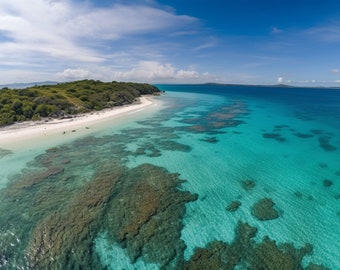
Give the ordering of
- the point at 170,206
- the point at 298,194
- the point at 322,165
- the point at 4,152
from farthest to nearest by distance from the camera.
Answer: the point at 4,152, the point at 322,165, the point at 298,194, the point at 170,206

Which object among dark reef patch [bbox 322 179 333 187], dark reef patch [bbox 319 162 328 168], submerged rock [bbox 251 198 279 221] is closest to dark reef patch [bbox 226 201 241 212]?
submerged rock [bbox 251 198 279 221]

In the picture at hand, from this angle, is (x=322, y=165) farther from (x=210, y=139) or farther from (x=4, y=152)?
(x=4, y=152)

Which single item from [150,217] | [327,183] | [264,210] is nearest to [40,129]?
[150,217]

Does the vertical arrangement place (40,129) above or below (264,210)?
above

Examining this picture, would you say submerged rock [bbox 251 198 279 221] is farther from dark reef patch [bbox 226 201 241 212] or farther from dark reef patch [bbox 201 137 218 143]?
dark reef patch [bbox 201 137 218 143]

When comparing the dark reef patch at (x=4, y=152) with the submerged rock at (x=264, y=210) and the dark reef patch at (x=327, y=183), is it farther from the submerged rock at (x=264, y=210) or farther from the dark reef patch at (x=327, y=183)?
the dark reef patch at (x=327, y=183)

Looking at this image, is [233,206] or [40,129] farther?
[40,129]

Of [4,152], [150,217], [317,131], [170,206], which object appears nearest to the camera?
[150,217]

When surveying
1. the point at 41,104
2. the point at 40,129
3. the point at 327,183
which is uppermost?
the point at 41,104
